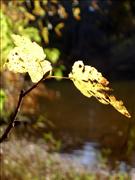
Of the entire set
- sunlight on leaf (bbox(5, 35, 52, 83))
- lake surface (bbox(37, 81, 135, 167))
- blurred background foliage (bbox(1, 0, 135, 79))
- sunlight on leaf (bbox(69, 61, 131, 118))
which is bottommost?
sunlight on leaf (bbox(69, 61, 131, 118))

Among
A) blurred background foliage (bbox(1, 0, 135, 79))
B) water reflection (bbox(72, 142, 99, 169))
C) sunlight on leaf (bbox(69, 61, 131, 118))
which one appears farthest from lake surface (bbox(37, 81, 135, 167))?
blurred background foliage (bbox(1, 0, 135, 79))

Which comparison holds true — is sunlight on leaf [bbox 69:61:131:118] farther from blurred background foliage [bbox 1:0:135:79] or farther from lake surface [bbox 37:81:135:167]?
blurred background foliage [bbox 1:0:135:79]

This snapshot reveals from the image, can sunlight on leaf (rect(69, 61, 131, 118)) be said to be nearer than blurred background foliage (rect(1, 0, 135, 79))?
Yes

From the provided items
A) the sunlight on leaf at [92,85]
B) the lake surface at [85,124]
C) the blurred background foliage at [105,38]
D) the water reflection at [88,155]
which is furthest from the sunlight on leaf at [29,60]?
the blurred background foliage at [105,38]

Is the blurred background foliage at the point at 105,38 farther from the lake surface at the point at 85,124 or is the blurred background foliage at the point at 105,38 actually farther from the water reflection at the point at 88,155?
the water reflection at the point at 88,155

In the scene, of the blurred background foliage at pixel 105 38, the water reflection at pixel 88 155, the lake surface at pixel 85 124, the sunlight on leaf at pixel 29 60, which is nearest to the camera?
the sunlight on leaf at pixel 29 60

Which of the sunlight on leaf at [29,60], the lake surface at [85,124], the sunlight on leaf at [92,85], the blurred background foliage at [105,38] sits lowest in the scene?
the sunlight on leaf at [92,85]
